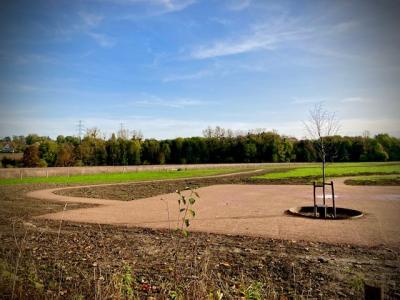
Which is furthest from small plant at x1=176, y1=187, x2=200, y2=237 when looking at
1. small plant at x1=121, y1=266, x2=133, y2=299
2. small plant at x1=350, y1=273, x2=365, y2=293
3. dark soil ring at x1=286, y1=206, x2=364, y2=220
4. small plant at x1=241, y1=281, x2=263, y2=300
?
dark soil ring at x1=286, y1=206, x2=364, y2=220

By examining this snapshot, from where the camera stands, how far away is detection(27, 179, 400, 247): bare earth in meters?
10.4

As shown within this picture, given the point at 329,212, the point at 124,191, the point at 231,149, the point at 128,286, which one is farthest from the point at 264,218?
the point at 231,149

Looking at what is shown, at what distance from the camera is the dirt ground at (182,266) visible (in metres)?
5.52

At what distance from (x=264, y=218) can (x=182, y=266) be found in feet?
21.4

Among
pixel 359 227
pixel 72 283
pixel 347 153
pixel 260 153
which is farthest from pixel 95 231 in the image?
pixel 347 153

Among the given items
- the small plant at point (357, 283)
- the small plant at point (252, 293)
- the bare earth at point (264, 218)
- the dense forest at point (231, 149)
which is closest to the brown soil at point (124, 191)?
the bare earth at point (264, 218)

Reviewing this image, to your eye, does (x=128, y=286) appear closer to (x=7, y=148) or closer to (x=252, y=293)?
(x=252, y=293)

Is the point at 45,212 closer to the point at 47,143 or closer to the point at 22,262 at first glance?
the point at 22,262

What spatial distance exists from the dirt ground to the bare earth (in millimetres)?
900

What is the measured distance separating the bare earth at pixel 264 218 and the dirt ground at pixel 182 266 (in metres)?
0.90

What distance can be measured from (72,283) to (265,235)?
6078mm

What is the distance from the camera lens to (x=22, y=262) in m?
7.50

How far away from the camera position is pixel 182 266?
24.2ft

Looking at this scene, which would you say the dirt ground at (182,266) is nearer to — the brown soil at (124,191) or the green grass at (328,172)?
the brown soil at (124,191)
